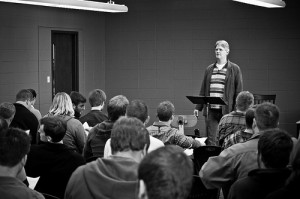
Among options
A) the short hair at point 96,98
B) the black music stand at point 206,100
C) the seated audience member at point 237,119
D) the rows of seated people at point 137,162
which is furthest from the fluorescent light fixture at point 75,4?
the seated audience member at point 237,119

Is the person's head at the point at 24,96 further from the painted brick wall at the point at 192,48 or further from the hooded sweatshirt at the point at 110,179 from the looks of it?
the painted brick wall at the point at 192,48

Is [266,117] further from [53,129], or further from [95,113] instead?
[95,113]

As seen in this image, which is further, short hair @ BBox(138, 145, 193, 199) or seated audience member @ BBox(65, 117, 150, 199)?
seated audience member @ BBox(65, 117, 150, 199)

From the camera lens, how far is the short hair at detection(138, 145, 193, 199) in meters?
1.56

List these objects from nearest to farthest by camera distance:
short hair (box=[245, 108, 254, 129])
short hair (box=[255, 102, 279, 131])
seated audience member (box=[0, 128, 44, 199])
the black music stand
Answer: seated audience member (box=[0, 128, 44, 199]), short hair (box=[255, 102, 279, 131]), short hair (box=[245, 108, 254, 129]), the black music stand

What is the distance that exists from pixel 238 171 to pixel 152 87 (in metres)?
7.30

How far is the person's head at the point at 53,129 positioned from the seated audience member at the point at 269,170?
161cm

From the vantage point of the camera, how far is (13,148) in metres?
2.80

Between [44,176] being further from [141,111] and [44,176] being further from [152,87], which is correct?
[152,87]

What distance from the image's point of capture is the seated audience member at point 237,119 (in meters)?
5.41

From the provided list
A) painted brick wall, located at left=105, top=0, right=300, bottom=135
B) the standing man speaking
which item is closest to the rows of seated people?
the standing man speaking

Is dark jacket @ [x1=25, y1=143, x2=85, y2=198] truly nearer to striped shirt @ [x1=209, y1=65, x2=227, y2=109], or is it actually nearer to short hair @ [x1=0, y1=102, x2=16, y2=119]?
short hair @ [x1=0, y1=102, x2=16, y2=119]

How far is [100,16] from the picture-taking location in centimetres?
1100

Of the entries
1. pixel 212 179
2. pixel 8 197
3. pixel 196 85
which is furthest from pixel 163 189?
pixel 196 85
